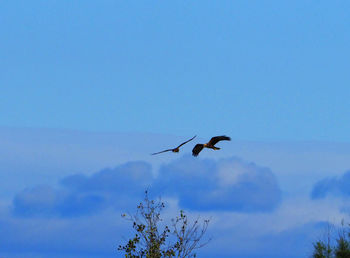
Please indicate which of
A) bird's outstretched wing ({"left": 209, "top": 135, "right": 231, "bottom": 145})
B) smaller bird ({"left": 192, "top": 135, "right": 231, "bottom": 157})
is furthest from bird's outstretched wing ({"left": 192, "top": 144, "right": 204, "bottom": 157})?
bird's outstretched wing ({"left": 209, "top": 135, "right": 231, "bottom": 145})

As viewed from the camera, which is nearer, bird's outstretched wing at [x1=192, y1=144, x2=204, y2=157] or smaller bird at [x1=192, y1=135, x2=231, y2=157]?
smaller bird at [x1=192, y1=135, x2=231, y2=157]

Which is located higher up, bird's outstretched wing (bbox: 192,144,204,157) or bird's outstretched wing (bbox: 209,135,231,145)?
bird's outstretched wing (bbox: 192,144,204,157)

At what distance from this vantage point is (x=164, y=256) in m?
29.9

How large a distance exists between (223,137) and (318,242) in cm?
549

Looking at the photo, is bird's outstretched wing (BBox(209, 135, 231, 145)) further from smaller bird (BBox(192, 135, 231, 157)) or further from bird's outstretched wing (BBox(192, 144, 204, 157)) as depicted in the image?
bird's outstretched wing (BBox(192, 144, 204, 157))

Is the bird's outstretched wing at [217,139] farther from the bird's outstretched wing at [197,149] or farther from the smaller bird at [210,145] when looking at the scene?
the bird's outstretched wing at [197,149]

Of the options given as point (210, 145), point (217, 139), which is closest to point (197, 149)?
point (210, 145)

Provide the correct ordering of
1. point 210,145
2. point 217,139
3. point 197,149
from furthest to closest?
point 197,149 → point 210,145 → point 217,139

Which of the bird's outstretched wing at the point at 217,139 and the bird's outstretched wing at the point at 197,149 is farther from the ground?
the bird's outstretched wing at the point at 197,149

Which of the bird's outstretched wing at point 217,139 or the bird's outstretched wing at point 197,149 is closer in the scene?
the bird's outstretched wing at point 217,139

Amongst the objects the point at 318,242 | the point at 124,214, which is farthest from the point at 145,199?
the point at 318,242

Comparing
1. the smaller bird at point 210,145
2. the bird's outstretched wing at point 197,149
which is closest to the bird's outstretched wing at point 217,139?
the smaller bird at point 210,145

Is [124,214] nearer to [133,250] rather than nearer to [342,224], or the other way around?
[133,250]

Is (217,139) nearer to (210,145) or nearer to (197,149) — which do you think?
(210,145)
